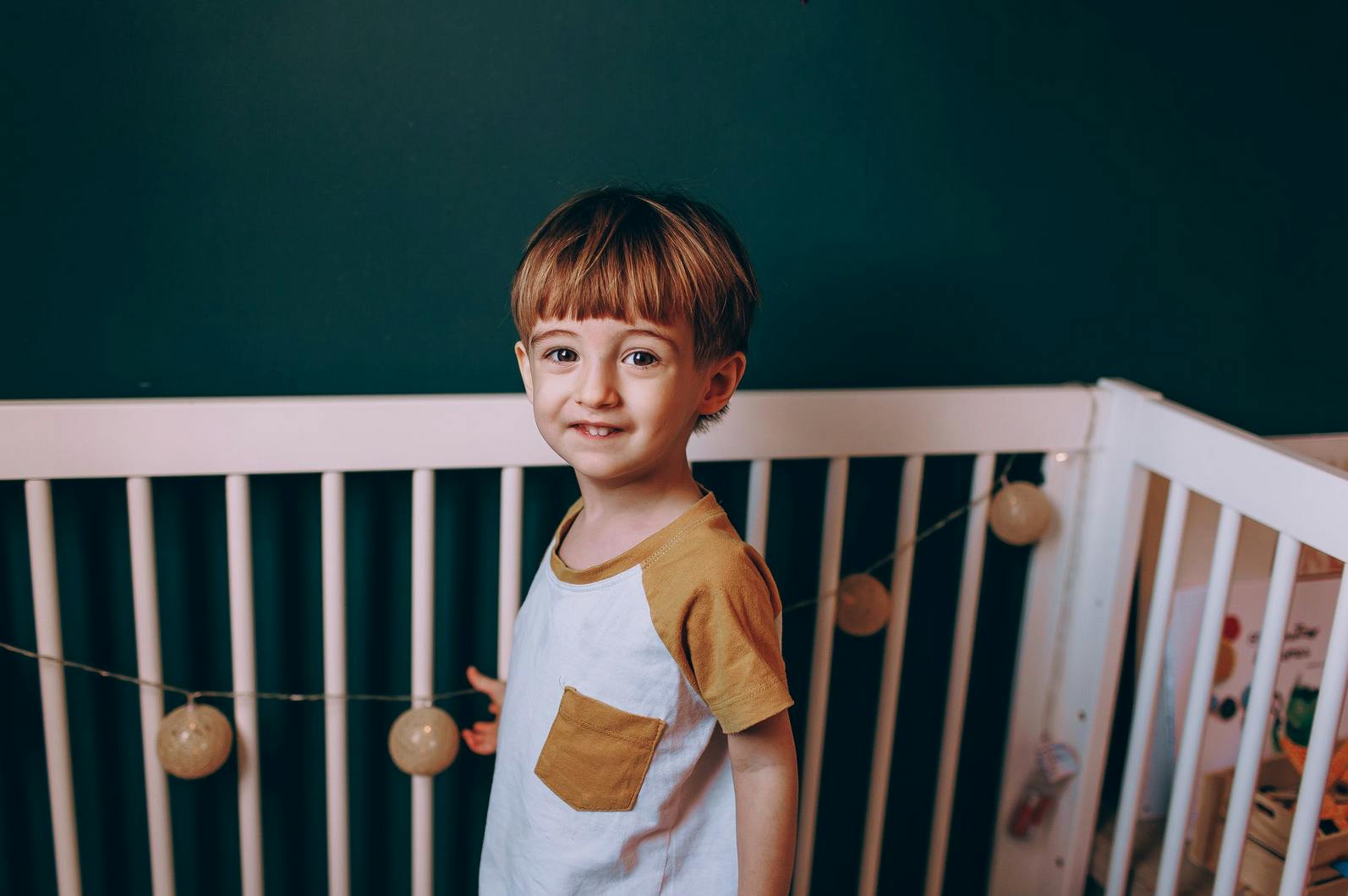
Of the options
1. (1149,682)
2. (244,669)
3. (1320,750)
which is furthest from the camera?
(1149,682)

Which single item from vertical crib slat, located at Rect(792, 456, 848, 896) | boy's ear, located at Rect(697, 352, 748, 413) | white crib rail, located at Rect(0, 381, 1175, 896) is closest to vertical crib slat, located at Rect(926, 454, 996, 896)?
white crib rail, located at Rect(0, 381, 1175, 896)

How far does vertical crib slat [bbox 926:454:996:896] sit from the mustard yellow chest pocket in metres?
0.50

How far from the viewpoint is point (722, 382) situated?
804 mm

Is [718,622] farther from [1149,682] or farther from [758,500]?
[1149,682]

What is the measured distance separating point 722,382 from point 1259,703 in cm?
56

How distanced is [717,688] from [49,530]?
58 centimetres

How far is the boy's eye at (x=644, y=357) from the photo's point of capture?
739 millimetres

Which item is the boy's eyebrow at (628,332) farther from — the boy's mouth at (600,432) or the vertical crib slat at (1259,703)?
the vertical crib slat at (1259,703)

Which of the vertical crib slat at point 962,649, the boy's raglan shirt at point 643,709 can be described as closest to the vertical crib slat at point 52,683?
the boy's raglan shirt at point 643,709

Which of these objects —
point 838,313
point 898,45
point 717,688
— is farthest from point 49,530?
point 898,45

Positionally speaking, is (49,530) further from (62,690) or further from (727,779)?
(727,779)

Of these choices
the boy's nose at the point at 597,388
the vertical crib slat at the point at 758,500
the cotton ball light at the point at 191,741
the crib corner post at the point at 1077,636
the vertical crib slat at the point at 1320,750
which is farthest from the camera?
the crib corner post at the point at 1077,636

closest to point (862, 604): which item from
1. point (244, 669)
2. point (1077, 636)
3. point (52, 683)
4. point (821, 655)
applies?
point (821, 655)

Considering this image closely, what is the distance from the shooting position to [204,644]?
1.08 metres
